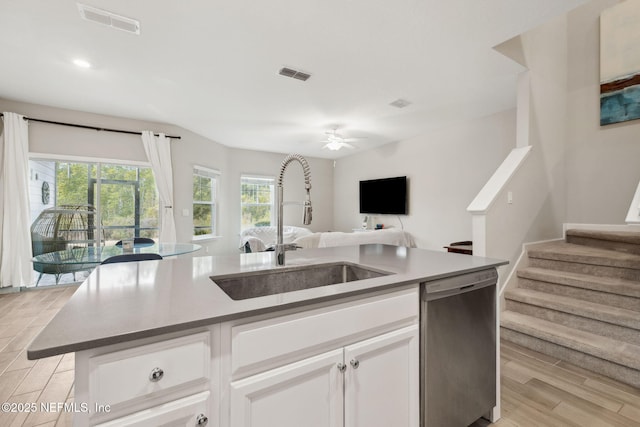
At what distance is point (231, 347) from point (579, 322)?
2941mm

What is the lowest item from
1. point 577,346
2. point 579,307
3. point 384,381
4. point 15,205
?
point 577,346

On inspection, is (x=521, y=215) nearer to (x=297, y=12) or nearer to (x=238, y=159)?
(x=297, y=12)

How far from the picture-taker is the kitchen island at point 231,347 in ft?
2.35

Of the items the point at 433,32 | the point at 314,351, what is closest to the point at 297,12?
the point at 433,32

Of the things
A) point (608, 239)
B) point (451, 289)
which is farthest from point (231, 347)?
point (608, 239)

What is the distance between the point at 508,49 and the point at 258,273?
319 centimetres

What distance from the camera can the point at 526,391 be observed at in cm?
192

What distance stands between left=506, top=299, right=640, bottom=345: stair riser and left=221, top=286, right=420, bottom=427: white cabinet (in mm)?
2055

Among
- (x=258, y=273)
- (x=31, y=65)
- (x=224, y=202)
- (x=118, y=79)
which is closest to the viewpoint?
(x=258, y=273)

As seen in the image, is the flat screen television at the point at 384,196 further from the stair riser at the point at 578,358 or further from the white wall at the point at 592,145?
the stair riser at the point at 578,358

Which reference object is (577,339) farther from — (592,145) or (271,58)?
(271,58)

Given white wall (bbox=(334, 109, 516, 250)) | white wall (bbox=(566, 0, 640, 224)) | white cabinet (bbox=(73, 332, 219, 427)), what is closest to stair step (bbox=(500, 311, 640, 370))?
white wall (bbox=(566, 0, 640, 224))

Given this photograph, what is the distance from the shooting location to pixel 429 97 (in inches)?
150

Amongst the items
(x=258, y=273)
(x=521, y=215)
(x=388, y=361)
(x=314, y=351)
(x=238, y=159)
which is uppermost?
(x=238, y=159)
